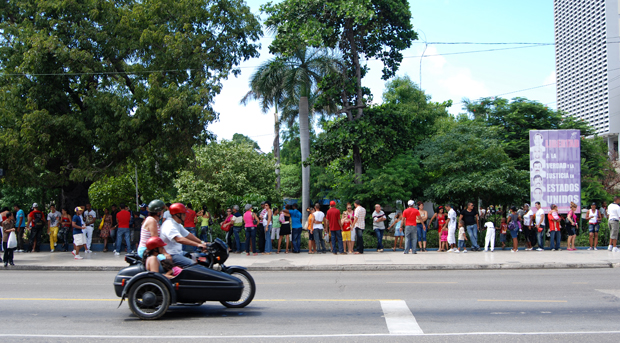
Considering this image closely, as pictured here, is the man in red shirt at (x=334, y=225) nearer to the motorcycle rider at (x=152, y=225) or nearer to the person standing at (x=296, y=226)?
the person standing at (x=296, y=226)

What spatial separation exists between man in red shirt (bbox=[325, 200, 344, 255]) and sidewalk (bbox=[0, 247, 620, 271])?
44cm

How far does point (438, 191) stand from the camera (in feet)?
69.9

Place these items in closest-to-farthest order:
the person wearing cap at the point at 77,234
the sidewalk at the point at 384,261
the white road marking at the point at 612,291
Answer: the white road marking at the point at 612,291, the sidewalk at the point at 384,261, the person wearing cap at the point at 77,234

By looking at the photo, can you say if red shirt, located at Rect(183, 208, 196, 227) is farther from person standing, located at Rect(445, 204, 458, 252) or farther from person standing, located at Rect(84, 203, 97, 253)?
person standing, located at Rect(445, 204, 458, 252)

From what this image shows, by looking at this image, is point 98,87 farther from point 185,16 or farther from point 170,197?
point 170,197

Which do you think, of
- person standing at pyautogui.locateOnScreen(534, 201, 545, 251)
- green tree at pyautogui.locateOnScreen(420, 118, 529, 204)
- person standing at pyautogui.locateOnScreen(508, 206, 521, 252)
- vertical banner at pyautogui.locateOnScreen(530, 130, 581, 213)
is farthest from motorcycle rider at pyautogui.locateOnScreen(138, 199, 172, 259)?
vertical banner at pyautogui.locateOnScreen(530, 130, 581, 213)

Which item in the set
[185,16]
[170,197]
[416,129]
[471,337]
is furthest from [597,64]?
[471,337]

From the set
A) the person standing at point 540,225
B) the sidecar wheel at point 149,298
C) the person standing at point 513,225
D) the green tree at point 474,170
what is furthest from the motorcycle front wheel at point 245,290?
the green tree at point 474,170

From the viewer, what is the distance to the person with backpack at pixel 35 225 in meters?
18.7

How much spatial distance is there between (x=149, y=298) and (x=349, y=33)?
1801cm

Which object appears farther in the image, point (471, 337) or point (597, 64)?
point (597, 64)

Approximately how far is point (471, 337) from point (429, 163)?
636 inches

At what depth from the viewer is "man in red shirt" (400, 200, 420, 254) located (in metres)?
17.2

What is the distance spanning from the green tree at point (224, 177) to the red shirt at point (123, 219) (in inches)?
641
